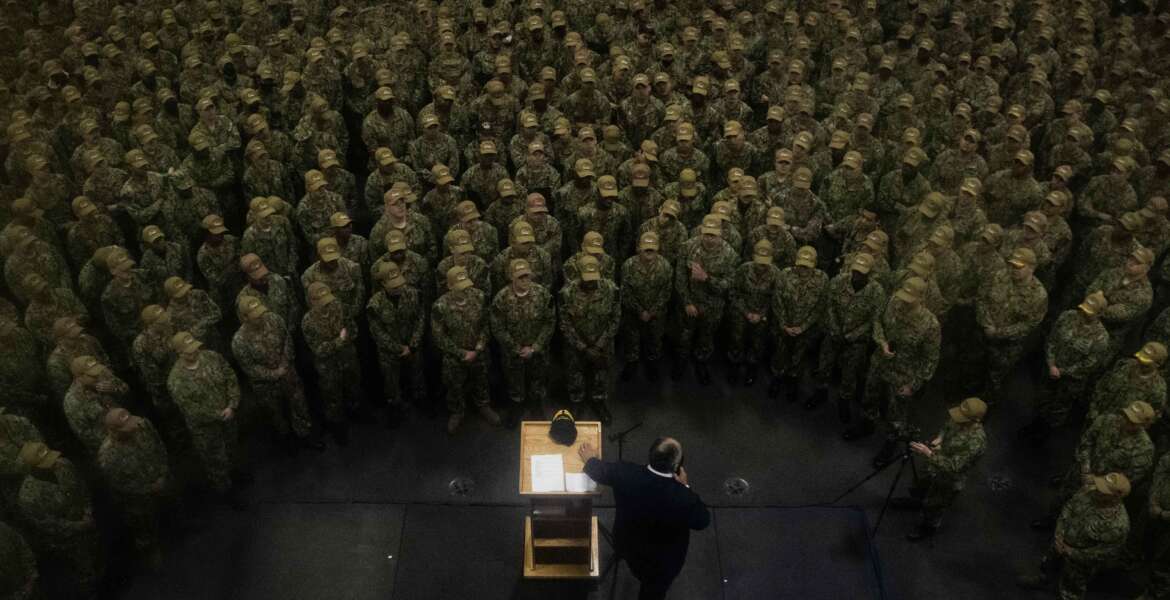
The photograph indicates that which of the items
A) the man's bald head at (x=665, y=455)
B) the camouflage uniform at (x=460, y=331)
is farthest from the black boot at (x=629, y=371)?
the man's bald head at (x=665, y=455)

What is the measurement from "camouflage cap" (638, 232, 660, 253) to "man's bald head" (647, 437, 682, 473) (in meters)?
3.09

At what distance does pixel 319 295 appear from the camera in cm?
819

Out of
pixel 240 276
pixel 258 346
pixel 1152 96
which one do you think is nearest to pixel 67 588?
pixel 258 346

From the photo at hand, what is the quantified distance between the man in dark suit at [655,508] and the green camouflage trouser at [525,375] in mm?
2337

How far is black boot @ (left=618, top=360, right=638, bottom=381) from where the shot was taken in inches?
397

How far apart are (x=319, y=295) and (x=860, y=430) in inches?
224

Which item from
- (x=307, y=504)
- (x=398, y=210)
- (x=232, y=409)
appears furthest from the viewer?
(x=398, y=210)

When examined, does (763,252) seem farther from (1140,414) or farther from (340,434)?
(340,434)

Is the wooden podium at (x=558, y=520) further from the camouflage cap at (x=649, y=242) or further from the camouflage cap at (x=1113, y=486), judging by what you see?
the camouflage cap at (x=1113, y=486)

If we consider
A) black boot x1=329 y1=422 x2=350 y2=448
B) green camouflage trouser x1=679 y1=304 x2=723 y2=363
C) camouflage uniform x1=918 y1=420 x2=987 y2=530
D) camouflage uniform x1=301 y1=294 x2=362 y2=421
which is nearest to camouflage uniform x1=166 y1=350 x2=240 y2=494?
camouflage uniform x1=301 y1=294 x2=362 y2=421

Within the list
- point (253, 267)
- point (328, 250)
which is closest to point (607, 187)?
point (328, 250)

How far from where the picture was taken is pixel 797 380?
9.89m

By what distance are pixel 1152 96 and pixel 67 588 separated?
13.6m

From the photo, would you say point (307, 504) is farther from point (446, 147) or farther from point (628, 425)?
point (446, 147)
